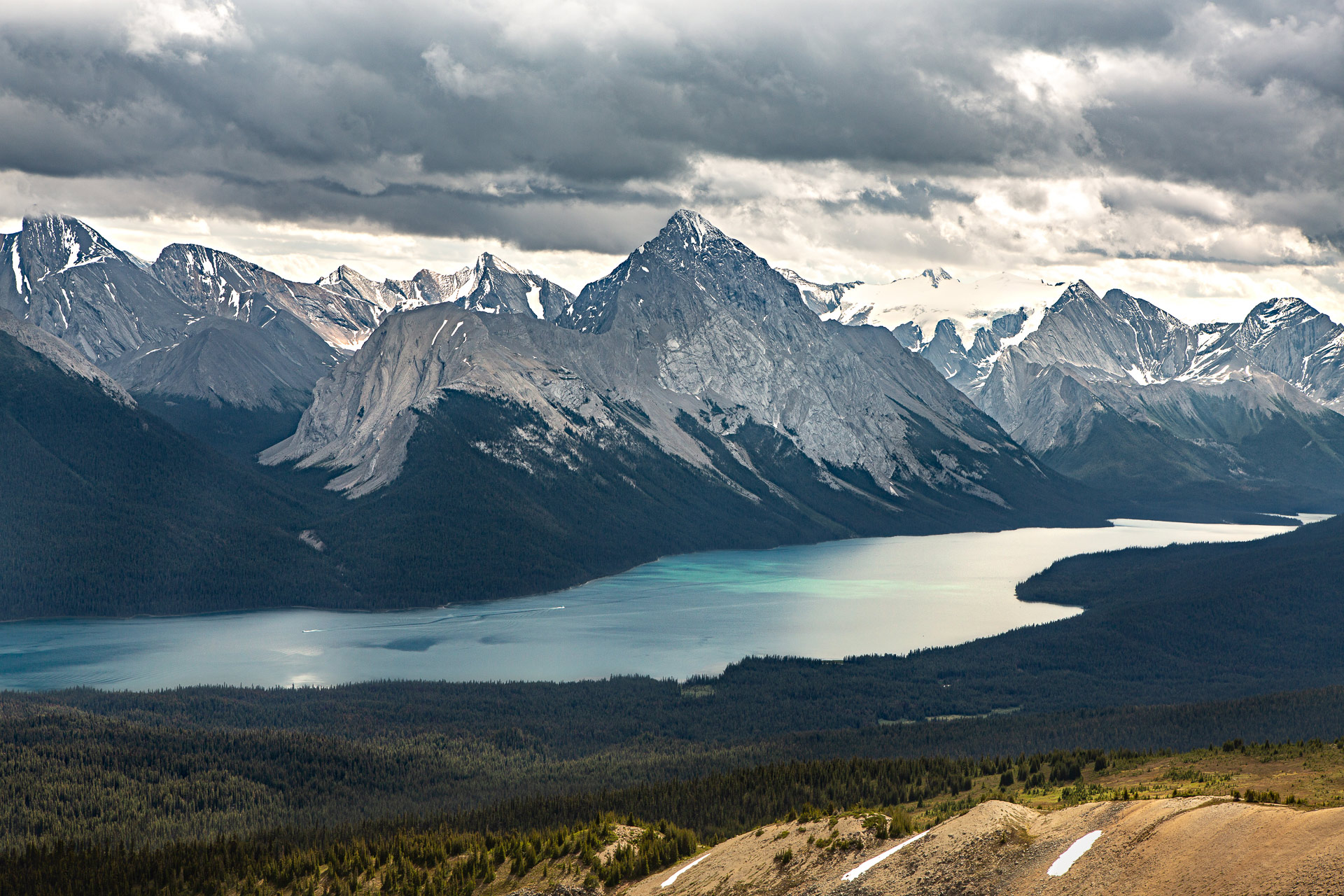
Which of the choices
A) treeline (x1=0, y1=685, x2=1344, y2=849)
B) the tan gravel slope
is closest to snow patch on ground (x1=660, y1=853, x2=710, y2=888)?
the tan gravel slope

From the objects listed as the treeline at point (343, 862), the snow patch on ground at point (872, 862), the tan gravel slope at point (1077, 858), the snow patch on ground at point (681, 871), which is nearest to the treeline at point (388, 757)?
the treeline at point (343, 862)

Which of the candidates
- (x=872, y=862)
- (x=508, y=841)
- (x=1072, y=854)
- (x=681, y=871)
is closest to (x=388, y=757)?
(x=508, y=841)

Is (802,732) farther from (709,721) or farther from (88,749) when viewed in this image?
(88,749)

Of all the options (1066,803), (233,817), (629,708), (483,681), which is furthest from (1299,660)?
(233,817)

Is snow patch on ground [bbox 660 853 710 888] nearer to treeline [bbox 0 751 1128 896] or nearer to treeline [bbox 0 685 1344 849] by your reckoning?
treeline [bbox 0 751 1128 896]

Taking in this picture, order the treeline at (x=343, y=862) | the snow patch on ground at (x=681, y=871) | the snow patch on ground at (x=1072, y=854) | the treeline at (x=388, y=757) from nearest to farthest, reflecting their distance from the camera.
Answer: the snow patch on ground at (x=1072, y=854) → the snow patch on ground at (x=681, y=871) → the treeline at (x=343, y=862) → the treeline at (x=388, y=757)

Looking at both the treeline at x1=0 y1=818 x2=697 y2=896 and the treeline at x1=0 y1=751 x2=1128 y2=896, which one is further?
the treeline at x1=0 y1=751 x2=1128 y2=896

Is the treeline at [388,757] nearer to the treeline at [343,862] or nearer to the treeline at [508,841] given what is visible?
the treeline at [508,841]

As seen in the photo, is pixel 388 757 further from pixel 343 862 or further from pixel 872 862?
pixel 872 862
